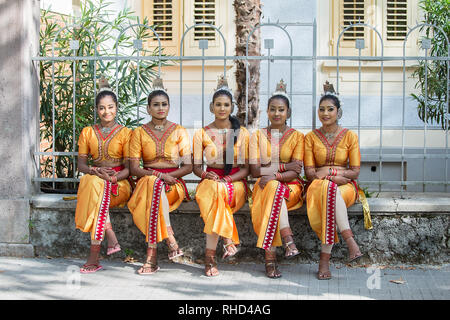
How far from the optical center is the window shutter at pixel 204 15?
9.82 meters

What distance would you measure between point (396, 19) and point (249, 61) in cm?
434

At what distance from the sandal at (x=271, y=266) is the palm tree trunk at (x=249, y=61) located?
170cm

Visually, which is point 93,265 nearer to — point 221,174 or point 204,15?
point 221,174

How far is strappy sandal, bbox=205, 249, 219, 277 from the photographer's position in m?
5.04

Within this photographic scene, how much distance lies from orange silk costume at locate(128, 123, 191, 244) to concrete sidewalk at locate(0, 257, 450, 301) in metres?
0.46

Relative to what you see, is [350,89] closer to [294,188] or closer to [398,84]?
[398,84]

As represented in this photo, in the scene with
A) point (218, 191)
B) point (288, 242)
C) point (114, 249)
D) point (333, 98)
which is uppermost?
point (333, 98)

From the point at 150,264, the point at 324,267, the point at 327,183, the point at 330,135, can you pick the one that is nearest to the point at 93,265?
the point at 150,264

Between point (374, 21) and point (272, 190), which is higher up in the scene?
point (374, 21)

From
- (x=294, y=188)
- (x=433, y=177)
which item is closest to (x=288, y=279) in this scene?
(x=294, y=188)

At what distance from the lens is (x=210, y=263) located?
5.06 meters

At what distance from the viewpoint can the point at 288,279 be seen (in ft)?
16.1

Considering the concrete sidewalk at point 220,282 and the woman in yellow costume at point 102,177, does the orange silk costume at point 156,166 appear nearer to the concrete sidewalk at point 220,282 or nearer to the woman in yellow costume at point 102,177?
the woman in yellow costume at point 102,177

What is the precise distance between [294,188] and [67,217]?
86.3 inches
